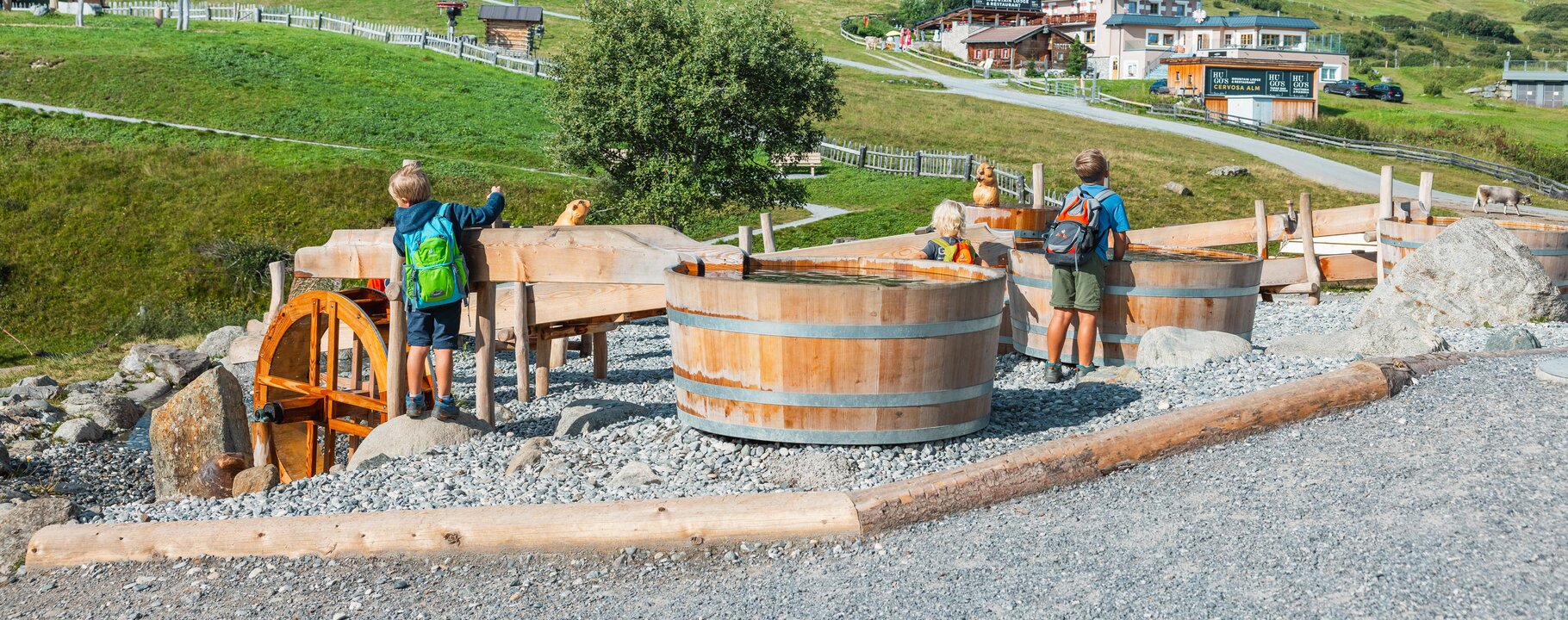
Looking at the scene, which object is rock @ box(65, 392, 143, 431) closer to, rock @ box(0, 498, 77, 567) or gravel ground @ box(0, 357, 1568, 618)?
rock @ box(0, 498, 77, 567)

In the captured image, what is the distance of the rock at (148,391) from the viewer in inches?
586

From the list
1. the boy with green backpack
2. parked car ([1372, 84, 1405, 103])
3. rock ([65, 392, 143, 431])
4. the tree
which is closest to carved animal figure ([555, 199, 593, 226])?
the boy with green backpack

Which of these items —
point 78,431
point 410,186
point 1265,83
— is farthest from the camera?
point 1265,83

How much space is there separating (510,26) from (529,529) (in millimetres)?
59050

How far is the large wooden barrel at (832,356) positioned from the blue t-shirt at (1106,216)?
7.60 ft

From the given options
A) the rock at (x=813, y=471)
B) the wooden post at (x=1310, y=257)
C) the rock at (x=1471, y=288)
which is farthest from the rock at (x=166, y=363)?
the rock at (x=1471, y=288)

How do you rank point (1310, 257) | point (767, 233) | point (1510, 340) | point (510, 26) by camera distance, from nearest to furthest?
1. point (1510, 340)
2. point (1310, 257)
3. point (767, 233)
4. point (510, 26)

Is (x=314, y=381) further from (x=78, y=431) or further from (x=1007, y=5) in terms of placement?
(x=1007, y=5)

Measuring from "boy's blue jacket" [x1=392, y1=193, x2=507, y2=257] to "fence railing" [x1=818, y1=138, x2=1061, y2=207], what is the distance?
26435mm

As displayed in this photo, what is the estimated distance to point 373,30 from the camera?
183ft

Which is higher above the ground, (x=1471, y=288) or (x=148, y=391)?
(x=1471, y=288)

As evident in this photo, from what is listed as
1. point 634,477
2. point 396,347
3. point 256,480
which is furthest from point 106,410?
point 634,477

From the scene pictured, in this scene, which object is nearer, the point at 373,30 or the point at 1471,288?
the point at 1471,288

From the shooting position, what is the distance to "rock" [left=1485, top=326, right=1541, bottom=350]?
977cm
